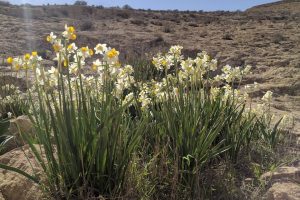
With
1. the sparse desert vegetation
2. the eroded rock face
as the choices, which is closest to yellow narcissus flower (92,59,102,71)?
the sparse desert vegetation

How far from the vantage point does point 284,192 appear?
2.87m

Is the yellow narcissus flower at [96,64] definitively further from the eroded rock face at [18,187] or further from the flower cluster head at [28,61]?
the eroded rock face at [18,187]

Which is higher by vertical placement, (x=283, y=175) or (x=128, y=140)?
(x=128, y=140)

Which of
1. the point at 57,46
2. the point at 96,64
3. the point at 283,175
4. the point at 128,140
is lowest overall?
the point at 283,175

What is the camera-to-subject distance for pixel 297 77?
9.05 metres

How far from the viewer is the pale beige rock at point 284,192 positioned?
9.37 ft

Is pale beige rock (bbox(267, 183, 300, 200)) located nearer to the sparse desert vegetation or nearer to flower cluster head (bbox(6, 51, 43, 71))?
the sparse desert vegetation

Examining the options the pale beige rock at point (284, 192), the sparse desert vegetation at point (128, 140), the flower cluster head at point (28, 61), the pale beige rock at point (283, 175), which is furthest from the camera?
the pale beige rock at point (283, 175)

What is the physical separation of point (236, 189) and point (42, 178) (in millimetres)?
1358

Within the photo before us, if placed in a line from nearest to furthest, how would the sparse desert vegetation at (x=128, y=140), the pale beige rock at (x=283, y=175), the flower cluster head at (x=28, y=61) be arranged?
the sparse desert vegetation at (x=128, y=140)
the flower cluster head at (x=28, y=61)
the pale beige rock at (x=283, y=175)

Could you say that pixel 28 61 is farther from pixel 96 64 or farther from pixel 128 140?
pixel 128 140

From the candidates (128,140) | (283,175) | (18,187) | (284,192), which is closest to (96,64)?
(128,140)

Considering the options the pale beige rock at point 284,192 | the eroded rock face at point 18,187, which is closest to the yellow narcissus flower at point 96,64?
the eroded rock face at point 18,187

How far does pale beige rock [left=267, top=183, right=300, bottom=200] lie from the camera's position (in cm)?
286
